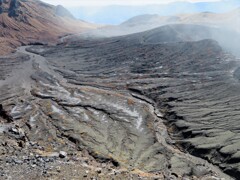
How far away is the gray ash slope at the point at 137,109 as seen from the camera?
210 feet

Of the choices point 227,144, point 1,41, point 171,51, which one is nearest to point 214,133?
point 227,144

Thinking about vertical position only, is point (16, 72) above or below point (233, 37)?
below

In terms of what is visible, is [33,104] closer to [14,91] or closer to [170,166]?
[14,91]

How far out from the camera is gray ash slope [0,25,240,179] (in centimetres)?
6412

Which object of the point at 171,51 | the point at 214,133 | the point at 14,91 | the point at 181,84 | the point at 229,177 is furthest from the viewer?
the point at 171,51

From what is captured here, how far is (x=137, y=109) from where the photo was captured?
94.1m

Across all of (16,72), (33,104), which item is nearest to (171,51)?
(16,72)

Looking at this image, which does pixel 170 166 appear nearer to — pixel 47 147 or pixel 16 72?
pixel 47 147

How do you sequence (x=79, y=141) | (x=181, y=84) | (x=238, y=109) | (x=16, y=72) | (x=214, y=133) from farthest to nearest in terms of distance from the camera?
A: 1. (x=16, y=72)
2. (x=181, y=84)
3. (x=238, y=109)
4. (x=214, y=133)
5. (x=79, y=141)

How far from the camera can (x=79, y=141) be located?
68.9 meters

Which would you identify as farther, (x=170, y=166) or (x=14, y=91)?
(x=14, y=91)

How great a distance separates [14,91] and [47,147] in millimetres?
48318

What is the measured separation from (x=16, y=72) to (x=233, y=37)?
324 ft

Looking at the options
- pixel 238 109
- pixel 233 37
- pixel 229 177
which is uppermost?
pixel 233 37
